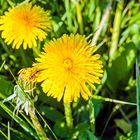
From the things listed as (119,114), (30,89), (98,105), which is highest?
(30,89)

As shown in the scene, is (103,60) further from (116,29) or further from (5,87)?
(5,87)

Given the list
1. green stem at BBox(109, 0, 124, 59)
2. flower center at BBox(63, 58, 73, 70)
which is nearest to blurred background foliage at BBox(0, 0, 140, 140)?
green stem at BBox(109, 0, 124, 59)

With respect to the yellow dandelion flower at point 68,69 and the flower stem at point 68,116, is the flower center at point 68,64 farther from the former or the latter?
the flower stem at point 68,116

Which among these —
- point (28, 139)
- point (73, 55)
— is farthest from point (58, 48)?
point (28, 139)

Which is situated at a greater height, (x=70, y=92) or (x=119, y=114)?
(x=70, y=92)

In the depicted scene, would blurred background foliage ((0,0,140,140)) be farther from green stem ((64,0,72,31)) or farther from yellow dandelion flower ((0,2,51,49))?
yellow dandelion flower ((0,2,51,49))

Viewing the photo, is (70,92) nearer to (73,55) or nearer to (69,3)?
(73,55)

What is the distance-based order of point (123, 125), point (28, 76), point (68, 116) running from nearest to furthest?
point (28, 76)
point (68, 116)
point (123, 125)

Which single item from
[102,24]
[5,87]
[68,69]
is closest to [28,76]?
[68,69]
